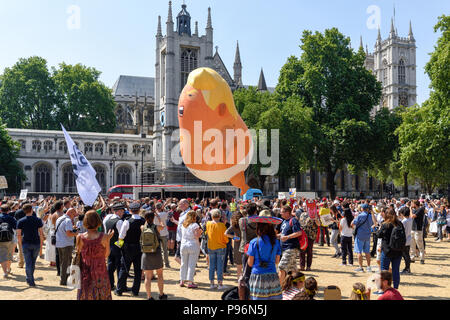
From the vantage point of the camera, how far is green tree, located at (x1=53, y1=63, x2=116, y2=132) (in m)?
61.3

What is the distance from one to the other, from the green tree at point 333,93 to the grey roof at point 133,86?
41290 millimetres

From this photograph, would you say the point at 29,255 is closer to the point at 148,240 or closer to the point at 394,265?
the point at 148,240

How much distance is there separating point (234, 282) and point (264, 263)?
16.3ft

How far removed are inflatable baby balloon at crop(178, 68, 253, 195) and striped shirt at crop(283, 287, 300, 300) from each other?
9477 millimetres

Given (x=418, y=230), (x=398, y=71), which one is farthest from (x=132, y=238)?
(x=398, y=71)

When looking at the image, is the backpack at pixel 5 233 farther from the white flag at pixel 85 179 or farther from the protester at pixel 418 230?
the protester at pixel 418 230

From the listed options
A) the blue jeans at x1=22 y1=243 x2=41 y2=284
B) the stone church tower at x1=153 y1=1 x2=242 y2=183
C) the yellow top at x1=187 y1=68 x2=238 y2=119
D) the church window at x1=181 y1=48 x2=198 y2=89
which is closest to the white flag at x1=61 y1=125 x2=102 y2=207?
the blue jeans at x1=22 y1=243 x2=41 y2=284

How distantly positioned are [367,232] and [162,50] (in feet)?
162

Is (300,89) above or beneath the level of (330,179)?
above

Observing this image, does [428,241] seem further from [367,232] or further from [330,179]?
[330,179]

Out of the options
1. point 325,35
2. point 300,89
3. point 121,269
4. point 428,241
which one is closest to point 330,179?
point 300,89

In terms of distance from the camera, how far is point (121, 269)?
29.6ft

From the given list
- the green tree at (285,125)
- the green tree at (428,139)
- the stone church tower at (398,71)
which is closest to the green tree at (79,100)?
the green tree at (285,125)

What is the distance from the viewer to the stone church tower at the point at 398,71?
271 feet
